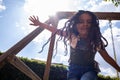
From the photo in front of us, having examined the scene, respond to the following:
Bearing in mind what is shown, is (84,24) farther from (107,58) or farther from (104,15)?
(104,15)

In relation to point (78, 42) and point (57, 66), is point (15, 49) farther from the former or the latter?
point (57, 66)

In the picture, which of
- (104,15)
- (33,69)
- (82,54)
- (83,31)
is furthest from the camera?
(33,69)

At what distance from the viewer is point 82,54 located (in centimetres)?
347

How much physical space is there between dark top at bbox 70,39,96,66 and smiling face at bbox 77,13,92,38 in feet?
0.34

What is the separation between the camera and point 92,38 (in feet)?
11.9

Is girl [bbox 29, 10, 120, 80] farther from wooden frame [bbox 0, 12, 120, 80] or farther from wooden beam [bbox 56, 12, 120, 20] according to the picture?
wooden beam [bbox 56, 12, 120, 20]

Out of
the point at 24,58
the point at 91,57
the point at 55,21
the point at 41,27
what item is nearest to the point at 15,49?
the point at 41,27

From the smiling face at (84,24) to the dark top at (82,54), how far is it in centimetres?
10

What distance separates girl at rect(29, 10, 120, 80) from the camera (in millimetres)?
3375

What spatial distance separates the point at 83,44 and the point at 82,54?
14 cm

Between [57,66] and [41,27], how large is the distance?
7.98 meters

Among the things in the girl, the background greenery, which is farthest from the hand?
the background greenery

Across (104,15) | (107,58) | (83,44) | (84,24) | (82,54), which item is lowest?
(107,58)

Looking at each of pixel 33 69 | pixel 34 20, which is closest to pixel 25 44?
pixel 34 20
